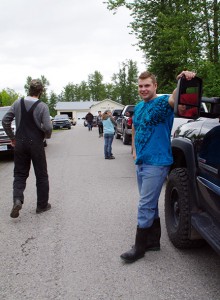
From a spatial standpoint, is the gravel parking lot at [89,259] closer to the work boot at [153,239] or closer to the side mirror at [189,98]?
the work boot at [153,239]

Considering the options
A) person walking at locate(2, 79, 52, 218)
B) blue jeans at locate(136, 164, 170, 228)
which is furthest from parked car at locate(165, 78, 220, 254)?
person walking at locate(2, 79, 52, 218)

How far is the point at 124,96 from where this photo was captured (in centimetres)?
8775

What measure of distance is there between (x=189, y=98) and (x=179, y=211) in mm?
1566

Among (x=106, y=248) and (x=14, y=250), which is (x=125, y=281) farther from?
(x=14, y=250)

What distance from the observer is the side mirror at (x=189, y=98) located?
256 centimetres

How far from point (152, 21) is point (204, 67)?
42.3ft

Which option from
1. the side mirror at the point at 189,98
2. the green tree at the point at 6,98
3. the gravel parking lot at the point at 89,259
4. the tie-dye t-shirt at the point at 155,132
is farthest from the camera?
the green tree at the point at 6,98

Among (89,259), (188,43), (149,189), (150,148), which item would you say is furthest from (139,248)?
(188,43)

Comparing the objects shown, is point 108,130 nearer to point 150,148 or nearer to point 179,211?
point 179,211

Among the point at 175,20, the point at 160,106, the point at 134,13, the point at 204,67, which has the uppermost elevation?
the point at 134,13

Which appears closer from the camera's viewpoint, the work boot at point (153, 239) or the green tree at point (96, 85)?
the work boot at point (153, 239)

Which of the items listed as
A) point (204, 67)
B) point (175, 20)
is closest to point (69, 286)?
point (204, 67)

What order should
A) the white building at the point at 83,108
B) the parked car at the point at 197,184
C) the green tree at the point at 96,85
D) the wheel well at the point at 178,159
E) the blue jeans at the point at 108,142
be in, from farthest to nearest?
the green tree at the point at 96,85 → the white building at the point at 83,108 → the blue jeans at the point at 108,142 → the wheel well at the point at 178,159 → the parked car at the point at 197,184

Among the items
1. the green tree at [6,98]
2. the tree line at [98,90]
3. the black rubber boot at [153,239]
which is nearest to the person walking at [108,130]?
the black rubber boot at [153,239]
